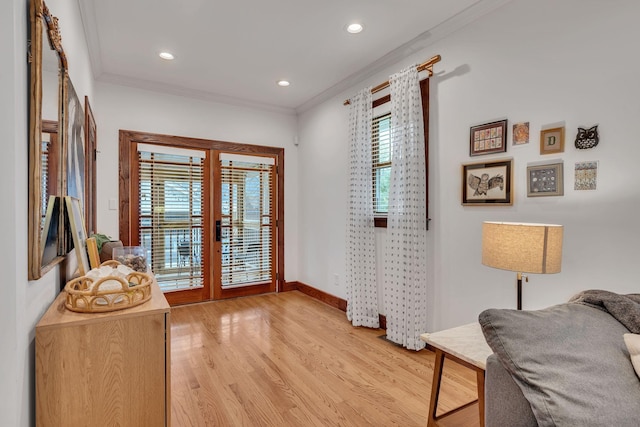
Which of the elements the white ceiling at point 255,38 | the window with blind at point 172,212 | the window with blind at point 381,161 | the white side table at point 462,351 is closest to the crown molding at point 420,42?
the white ceiling at point 255,38

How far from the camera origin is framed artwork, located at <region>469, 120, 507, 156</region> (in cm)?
228

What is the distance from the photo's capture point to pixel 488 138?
7.79ft

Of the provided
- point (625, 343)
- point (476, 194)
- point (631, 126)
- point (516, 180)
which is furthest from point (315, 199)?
point (625, 343)

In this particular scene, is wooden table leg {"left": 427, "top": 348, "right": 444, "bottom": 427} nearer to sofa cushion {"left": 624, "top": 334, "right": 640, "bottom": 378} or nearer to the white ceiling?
sofa cushion {"left": 624, "top": 334, "right": 640, "bottom": 378}

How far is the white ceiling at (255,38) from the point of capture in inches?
94.5

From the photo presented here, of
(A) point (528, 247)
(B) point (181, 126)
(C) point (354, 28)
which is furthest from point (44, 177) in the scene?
(B) point (181, 126)

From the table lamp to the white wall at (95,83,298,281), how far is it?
346 centimetres

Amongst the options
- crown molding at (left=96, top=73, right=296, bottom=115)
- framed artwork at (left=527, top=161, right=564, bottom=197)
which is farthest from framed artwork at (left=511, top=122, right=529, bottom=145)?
crown molding at (left=96, top=73, right=296, bottom=115)

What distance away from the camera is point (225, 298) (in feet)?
14.3

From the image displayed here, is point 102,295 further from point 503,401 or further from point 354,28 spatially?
point 354,28

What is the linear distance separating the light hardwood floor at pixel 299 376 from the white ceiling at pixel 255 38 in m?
2.69

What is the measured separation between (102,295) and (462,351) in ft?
5.05

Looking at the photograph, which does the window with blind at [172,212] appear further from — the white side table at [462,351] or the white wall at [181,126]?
the white side table at [462,351]

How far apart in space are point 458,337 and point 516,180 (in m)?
1.24
